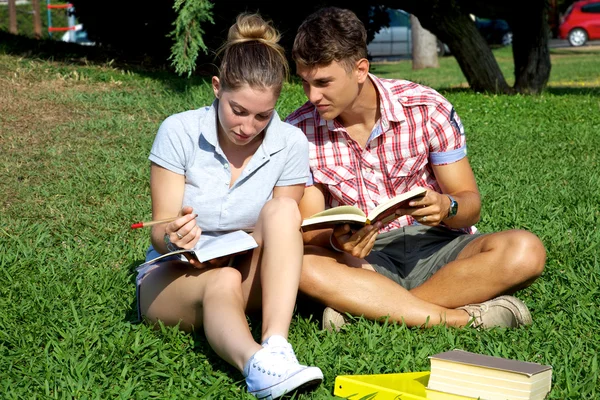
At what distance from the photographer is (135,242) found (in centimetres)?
452

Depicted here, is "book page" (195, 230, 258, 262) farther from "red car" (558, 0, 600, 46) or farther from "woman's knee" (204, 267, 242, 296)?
"red car" (558, 0, 600, 46)

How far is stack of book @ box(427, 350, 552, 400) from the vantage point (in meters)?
2.46

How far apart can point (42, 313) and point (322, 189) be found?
128 centimetres

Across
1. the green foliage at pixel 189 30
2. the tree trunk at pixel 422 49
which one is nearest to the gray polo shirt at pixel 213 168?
the green foliage at pixel 189 30

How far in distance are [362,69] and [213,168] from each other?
0.77 m

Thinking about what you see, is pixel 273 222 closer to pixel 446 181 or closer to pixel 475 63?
pixel 446 181

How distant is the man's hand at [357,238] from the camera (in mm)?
3174

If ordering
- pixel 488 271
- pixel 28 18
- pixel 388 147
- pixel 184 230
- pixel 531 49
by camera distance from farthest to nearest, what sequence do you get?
1. pixel 28 18
2. pixel 531 49
3. pixel 388 147
4. pixel 488 271
5. pixel 184 230

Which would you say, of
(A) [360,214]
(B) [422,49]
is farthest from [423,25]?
(B) [422,49]

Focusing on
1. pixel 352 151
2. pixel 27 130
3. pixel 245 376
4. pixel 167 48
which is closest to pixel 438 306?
pixel 352 151

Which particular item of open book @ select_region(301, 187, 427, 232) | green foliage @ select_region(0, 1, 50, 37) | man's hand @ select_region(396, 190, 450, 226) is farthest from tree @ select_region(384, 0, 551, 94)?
green foliage @ select_region(0, 1, 50, 37)

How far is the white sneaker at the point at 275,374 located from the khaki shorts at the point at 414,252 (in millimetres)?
993

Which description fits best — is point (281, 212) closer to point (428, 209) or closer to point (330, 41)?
point (428, 209)

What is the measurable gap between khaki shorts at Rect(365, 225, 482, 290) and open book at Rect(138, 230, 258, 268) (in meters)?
0.75
